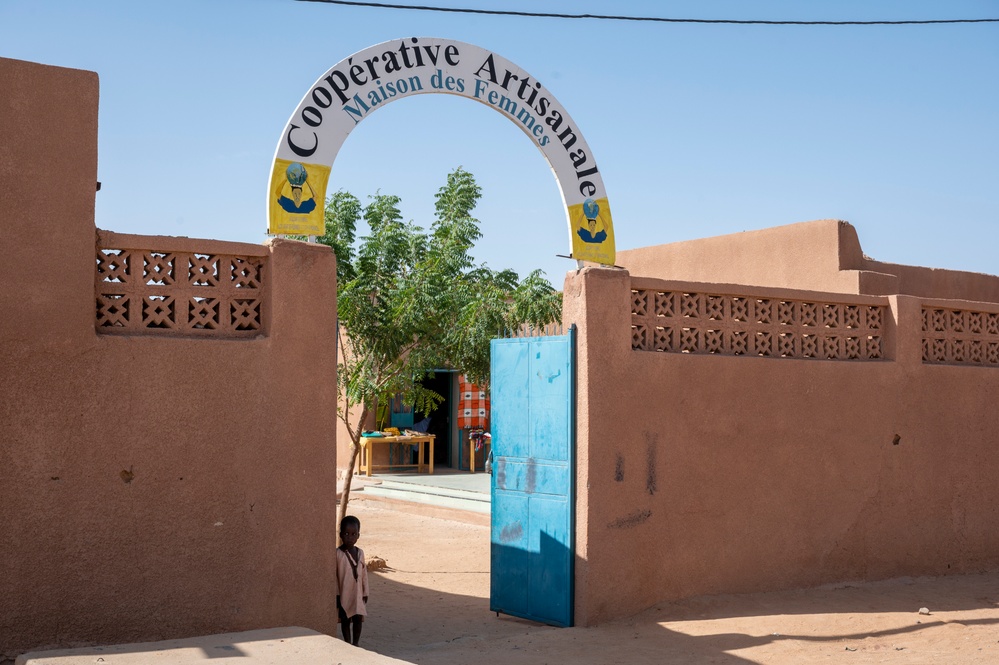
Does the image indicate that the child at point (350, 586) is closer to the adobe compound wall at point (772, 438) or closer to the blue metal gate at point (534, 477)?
the blue metal gate at point (534, 477)

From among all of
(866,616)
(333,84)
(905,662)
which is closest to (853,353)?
(866,616)

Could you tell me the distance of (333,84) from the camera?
23.8ft

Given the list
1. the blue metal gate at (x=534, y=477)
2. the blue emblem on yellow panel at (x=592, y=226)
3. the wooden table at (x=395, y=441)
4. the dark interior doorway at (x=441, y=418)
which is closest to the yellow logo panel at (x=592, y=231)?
the blue emblem on yellow panel at (x=592, y=226)

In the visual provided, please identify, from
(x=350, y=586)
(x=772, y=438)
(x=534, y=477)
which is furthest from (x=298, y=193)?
(x=772, y=438)

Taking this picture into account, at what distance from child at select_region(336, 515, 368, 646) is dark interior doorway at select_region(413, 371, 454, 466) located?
47.6 ft

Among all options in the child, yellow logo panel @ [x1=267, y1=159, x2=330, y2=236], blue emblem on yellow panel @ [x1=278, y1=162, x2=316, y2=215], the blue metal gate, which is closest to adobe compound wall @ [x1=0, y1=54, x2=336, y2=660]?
the child

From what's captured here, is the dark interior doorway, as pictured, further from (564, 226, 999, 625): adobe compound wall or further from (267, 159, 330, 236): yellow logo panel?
(267, 159, 330, 236): yellow logo panel

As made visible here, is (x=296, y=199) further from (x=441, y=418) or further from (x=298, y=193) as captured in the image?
(x=441, y=418)

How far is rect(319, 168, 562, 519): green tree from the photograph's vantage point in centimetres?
1020

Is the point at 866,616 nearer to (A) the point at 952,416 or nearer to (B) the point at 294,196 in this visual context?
(A) the point at 952,416

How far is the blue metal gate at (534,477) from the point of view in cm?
755

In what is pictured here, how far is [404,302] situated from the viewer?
33.6ft

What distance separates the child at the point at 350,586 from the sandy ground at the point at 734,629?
0.43 metres

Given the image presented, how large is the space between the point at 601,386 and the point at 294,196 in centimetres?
260
